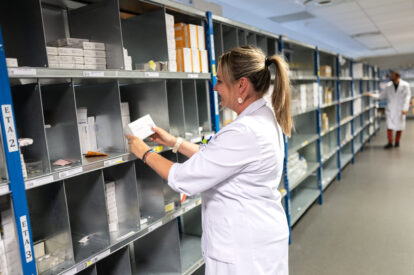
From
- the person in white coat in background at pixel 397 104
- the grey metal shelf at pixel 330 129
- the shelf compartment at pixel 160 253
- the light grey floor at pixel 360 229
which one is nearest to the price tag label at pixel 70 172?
the shelf compartment at pixel 160 253

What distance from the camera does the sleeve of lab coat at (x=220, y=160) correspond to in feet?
4.62

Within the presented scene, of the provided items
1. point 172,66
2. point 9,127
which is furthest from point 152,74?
point 9,127

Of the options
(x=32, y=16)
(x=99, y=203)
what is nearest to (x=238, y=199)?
(x=99, y=203)

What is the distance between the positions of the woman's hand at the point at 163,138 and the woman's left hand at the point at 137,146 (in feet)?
0.58

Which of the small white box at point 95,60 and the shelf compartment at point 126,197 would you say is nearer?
the small white box at point 95,60

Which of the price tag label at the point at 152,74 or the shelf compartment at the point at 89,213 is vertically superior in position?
the price tag label at the point at 152,74

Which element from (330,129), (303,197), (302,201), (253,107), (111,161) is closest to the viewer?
(253,107)

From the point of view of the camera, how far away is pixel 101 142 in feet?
6.42

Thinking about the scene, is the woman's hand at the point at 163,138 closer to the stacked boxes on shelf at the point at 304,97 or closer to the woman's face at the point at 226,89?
the woman's face at the point at 226,89

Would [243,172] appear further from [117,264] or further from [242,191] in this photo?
[117,264]

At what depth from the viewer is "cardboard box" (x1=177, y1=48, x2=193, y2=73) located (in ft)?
7.23

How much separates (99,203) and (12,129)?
664 millimetres

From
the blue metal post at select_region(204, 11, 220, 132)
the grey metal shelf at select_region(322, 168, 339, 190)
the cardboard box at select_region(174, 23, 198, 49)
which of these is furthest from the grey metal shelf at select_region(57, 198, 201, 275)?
the grey metal shelf at select_region(322, 168, 339, 190)

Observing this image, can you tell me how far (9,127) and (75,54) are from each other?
58cm
